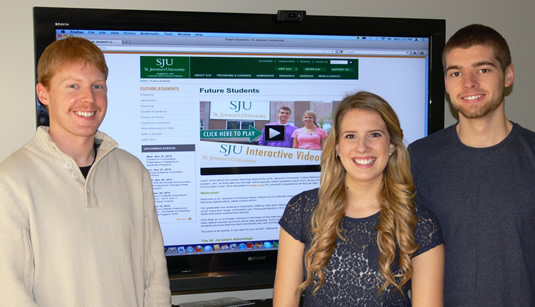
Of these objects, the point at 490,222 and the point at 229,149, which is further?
the point at 229,149

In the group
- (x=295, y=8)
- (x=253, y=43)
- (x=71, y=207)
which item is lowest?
(x=71, y=207)

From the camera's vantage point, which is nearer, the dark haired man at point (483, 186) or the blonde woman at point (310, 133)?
the dark haired man at point (483, 186)

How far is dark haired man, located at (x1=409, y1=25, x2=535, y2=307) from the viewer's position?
2.03 meters

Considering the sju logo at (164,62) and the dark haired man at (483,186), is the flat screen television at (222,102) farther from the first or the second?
the dark haired man at (483,186)

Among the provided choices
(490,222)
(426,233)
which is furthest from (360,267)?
(490,222)

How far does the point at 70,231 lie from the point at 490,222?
1.49m

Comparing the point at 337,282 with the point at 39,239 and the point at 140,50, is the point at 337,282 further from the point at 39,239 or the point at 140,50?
the point at 140,50

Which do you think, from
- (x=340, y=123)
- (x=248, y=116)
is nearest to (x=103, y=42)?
(x=248, y=116)

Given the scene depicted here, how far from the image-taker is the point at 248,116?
97.4 inches

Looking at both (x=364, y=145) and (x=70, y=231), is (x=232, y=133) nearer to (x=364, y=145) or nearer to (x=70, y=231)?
(x=364, y=145)

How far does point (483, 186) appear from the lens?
6.79 ft

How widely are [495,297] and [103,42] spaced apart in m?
1.88

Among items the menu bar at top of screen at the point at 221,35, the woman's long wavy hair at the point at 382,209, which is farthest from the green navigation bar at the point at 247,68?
the woman's long wavy hair at the point at 382,209

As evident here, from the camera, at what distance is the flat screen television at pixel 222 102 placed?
2357mm
